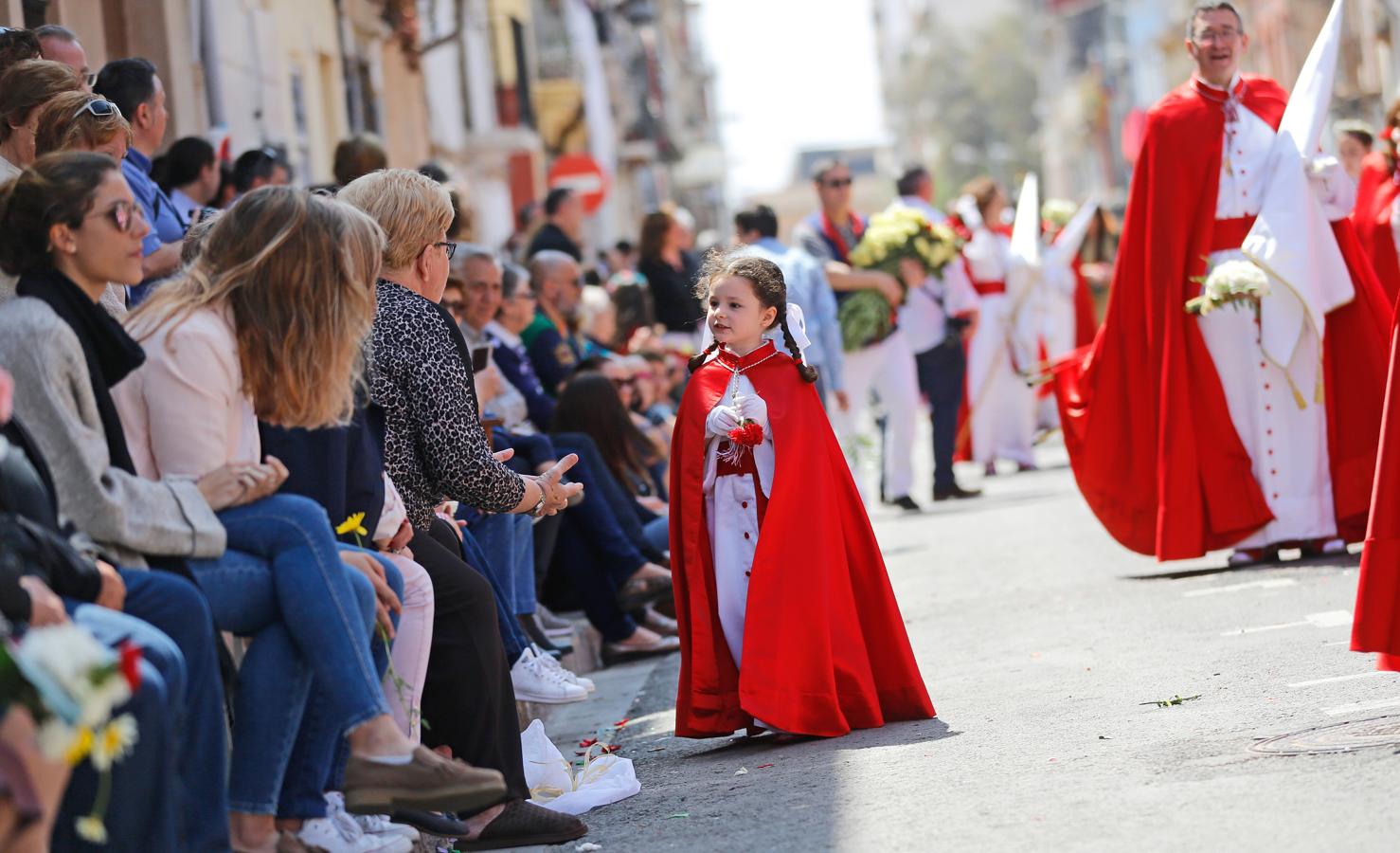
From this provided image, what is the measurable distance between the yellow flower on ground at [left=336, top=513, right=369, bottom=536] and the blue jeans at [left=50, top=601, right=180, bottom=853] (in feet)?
3.93

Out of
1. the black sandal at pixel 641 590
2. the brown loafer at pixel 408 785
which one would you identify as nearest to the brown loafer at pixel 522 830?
the brown loafer at pixel 408 785

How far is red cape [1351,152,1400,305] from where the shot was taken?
39.8 feet

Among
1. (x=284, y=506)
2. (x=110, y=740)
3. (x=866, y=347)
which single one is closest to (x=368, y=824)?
(x=284, y=506)

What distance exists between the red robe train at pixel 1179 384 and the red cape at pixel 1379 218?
5.32 feet

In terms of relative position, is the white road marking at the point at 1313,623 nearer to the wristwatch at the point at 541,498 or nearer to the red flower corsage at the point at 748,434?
the red flower corsage at the point at 748,434

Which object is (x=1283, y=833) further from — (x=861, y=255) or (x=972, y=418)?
(x=972, y=418)

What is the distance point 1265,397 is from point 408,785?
6.29m

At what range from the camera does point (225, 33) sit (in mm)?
14391

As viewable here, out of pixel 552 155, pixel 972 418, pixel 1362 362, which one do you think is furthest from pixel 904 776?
pixel 552 155

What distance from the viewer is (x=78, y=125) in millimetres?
6543

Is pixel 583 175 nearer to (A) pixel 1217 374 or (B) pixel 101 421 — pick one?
(A) pixel 1217 374

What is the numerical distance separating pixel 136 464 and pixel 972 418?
14776 mm

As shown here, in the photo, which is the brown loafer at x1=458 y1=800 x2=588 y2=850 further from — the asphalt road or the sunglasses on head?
the sunglasses on head

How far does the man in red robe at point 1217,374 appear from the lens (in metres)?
10.2
